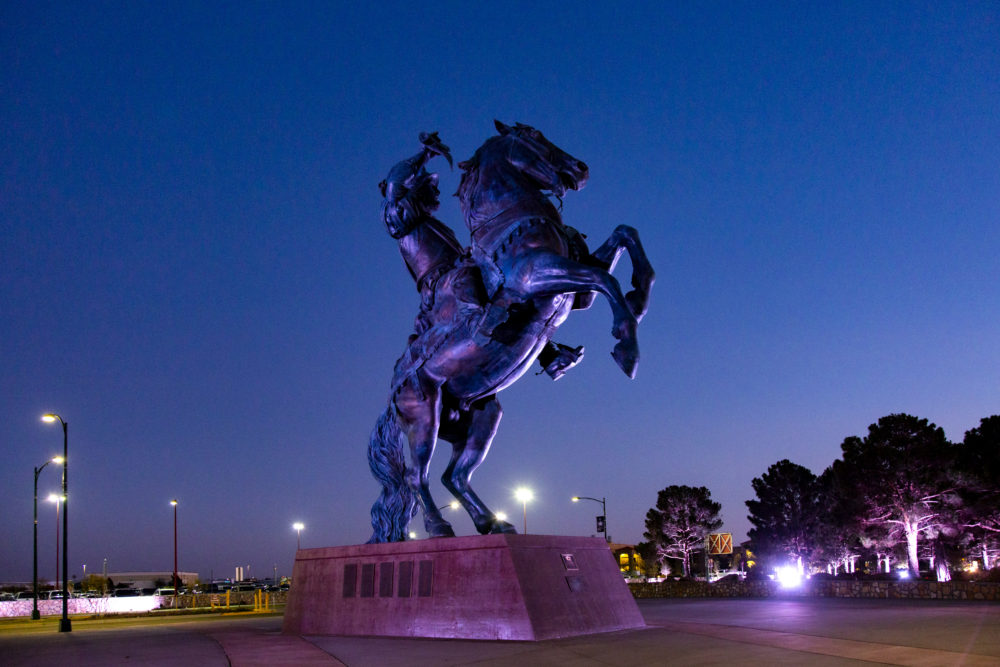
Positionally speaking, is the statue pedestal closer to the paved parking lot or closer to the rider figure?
the paved parking lot

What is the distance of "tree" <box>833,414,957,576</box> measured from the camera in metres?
33.4

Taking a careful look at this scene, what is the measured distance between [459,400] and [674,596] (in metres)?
25.8

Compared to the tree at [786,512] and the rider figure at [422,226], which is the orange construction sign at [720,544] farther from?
the rider figure at [422,226]

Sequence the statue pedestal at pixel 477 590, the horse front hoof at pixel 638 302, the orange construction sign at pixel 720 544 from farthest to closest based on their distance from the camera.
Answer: the orange construction sign at pixel 720 544
the horse front hoof at pixel 638 302
the statue pedestal at pixel 477 590

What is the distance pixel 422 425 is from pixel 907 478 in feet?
103

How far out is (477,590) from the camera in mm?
8078

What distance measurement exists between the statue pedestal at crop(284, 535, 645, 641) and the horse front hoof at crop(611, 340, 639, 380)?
220 cm

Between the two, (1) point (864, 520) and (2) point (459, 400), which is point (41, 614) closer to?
(2) point (459, 400)

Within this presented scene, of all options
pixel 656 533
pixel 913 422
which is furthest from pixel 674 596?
pixel 656 533

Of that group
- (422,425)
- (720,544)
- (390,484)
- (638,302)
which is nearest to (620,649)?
(638,302)

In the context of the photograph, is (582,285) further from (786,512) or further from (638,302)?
(786,512)

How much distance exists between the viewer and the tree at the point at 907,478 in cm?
3344

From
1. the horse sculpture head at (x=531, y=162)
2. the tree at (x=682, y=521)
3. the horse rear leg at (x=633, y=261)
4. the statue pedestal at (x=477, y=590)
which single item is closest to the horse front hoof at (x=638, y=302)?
the horse rear leg at (x=633, y=261)

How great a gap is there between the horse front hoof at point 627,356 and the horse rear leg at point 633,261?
0.40m
